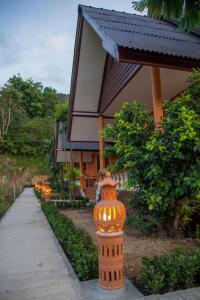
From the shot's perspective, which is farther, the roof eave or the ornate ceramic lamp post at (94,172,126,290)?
the roof eave

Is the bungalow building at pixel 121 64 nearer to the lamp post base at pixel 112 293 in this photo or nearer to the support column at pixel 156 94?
the support column at pixel 156 94

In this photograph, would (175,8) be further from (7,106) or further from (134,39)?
(7,106)

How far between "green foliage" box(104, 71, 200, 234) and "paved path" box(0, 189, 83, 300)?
183 centimetres

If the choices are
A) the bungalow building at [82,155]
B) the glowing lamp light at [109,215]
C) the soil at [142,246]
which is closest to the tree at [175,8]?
the glowing lamp light at [109,215]

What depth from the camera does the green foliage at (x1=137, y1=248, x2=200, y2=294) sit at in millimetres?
2994

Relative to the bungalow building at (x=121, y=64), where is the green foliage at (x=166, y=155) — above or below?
below

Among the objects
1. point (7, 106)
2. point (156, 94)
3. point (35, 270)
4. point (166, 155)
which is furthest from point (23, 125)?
point (35, 270)

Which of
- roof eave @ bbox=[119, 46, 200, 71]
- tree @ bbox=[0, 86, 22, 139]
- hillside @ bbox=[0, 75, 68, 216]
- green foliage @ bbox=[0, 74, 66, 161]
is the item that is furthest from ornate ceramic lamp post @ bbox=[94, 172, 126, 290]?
tree @ bbox=[0, 86, 22, 139]

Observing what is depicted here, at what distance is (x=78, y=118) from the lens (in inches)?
458

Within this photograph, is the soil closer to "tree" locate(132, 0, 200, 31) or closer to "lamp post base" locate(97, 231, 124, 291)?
"lamp post base" locate(97, 231, 124, 291)

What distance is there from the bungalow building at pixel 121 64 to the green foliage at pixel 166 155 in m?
0.77

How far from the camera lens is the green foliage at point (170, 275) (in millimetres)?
2994

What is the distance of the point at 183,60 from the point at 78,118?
21.1 ft

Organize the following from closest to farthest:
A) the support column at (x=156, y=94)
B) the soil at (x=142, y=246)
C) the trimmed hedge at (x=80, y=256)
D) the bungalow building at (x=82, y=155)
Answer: the trimmed hedge at (x=80, y=256) → the soil at (x=142, y=246) → the support column at (x=156, y=94) → the bungalow building at (x=82, y=155)
